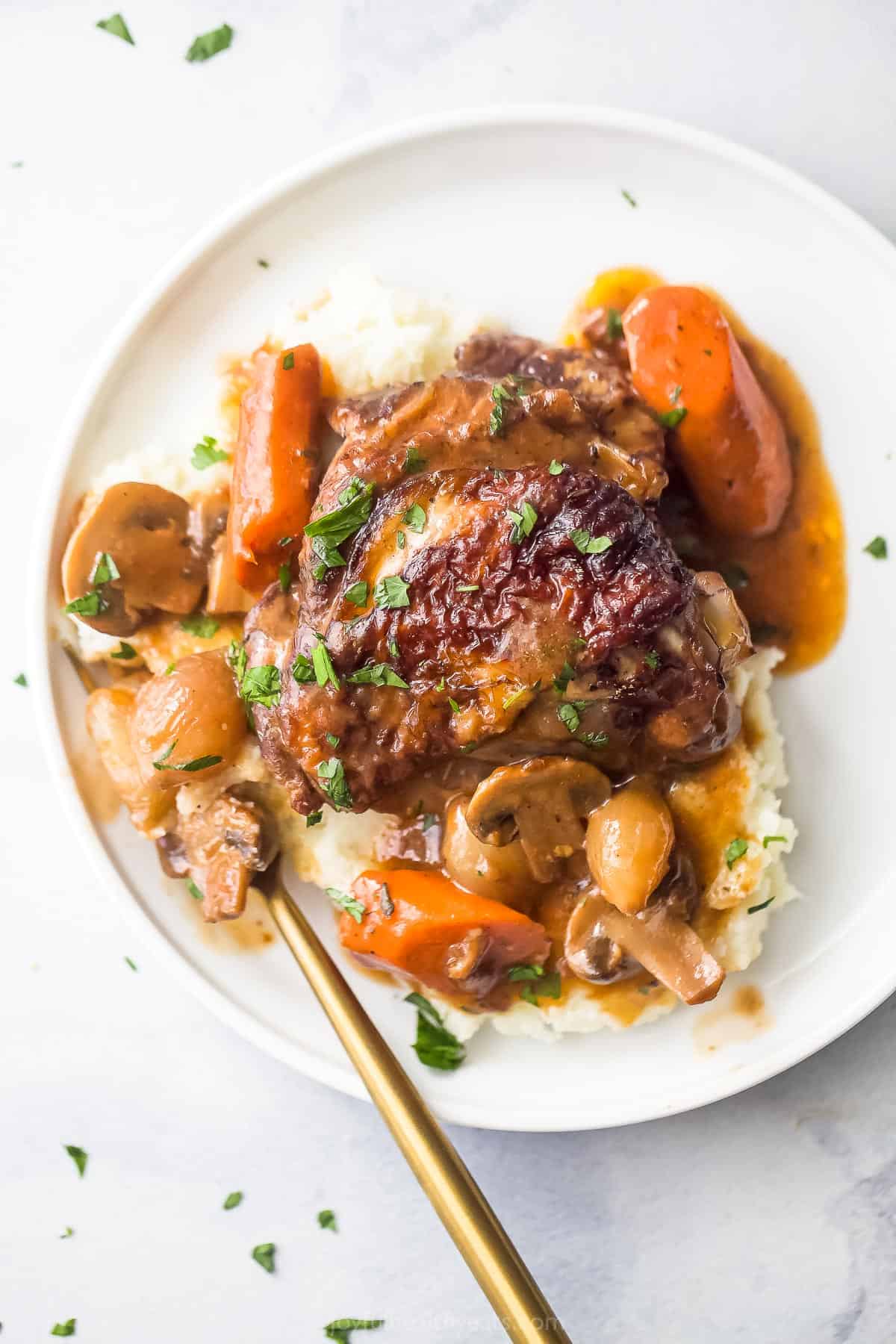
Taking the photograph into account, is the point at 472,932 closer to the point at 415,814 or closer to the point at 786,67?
the point at 415,814

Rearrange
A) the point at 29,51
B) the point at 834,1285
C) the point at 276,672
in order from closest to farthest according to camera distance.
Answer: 1. the point at 276,672
2. the point at 834,1285
3. the point at 29,51

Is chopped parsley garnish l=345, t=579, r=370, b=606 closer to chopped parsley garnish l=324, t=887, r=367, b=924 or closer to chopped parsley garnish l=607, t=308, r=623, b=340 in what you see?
chopped parsley garnish l=324, t=887, r=367, b=924

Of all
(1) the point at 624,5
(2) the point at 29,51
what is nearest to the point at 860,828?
(1) the point at 624,5

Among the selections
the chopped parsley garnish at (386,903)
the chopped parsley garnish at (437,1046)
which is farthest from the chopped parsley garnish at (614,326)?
the chopped parsley garnish at (437,1046)

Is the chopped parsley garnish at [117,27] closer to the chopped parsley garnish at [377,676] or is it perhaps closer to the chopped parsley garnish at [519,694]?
the chopped parsley garnish at [377,676]

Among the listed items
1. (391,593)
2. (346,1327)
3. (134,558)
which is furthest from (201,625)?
(346,1327)
